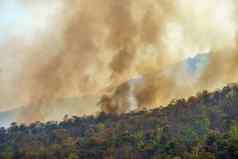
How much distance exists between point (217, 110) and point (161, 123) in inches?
331

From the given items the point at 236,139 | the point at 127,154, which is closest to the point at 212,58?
the point at 127,154

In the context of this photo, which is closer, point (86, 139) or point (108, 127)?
point (86, 139)

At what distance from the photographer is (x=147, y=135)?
71500 millimetres

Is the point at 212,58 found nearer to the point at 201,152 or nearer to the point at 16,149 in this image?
the point at 16,149

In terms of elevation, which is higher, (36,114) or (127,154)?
(36,114)

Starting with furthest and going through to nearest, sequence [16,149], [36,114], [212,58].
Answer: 1. [36,114]
2. [212,58]
3. [16,149]

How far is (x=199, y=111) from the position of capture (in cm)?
8238

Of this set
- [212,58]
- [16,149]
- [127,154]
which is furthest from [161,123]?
[212,58]

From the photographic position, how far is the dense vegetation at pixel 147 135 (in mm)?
59344

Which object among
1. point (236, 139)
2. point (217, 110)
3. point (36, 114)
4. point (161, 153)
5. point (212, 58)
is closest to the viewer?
point (236, 139)

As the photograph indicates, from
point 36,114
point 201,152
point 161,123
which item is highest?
point 36,114

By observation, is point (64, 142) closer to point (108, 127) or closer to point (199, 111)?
point (108, 127)

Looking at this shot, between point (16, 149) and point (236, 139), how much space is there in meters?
43.0

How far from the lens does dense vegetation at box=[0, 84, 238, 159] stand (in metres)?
59.3
